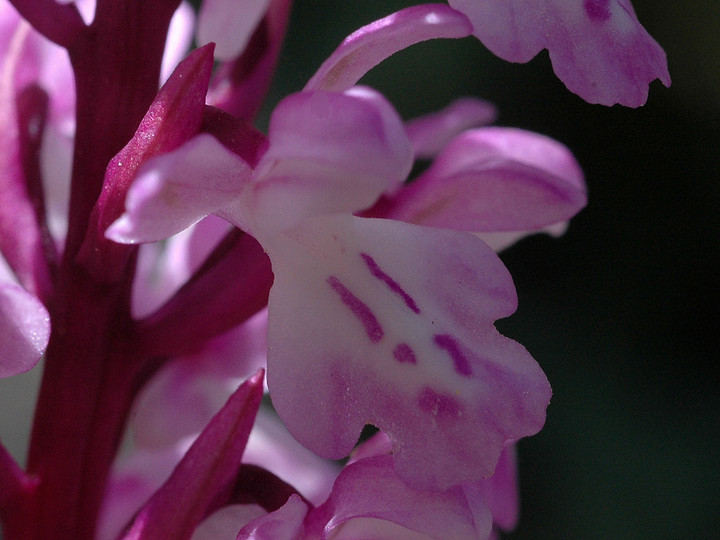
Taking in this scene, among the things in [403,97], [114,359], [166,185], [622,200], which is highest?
[166,185]

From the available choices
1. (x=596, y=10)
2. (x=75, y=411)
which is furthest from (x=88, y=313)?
(x=596, y=10)

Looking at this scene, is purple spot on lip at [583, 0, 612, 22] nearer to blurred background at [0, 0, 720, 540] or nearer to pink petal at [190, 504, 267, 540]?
pink petal at [190, 504, 267, 540]

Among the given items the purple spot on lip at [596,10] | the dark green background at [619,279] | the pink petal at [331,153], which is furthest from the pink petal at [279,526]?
the dark green background at [619,279]

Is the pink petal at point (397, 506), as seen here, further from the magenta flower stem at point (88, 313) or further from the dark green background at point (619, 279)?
the dark green background at point (619, 279)

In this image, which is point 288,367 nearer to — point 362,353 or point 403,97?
point 362,353

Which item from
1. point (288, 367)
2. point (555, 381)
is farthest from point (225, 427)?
point (555, 381)

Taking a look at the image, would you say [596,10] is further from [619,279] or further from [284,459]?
[619,279]

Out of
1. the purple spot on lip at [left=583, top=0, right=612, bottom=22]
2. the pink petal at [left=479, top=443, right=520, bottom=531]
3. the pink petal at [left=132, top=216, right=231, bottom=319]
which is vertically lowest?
the pink petal at [left=479, top=443, right=520, bottom=531]

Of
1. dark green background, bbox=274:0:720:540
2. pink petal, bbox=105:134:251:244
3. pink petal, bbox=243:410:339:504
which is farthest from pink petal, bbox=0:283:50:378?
dark green background, bbox=274:0:720:540
